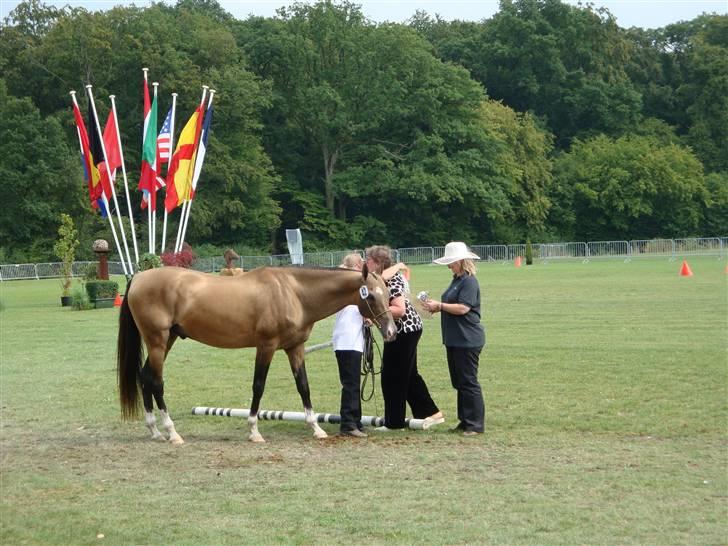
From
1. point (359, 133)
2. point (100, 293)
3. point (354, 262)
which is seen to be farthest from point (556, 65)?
point (354, 262)

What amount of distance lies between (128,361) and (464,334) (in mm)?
3725

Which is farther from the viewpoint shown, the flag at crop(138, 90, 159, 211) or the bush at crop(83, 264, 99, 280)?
the bush at crop(83, 264, 99, 280)

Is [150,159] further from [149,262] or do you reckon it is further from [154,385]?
[154,385]

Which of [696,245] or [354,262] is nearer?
[354,262]

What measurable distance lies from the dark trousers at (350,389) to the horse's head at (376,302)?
2.06 feet

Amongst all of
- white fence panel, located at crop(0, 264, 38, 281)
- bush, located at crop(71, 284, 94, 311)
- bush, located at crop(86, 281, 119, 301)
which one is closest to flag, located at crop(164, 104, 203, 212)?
bush, located at crop(86, 281, 119, 301)

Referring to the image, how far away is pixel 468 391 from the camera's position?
1077cm

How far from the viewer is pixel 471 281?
10938mm

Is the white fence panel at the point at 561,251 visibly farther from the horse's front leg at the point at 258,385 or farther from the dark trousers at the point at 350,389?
the horse's front leg at the point at 258,385

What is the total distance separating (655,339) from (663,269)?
95.7 ft

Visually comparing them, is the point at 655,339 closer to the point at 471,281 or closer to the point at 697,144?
the point at 471,281

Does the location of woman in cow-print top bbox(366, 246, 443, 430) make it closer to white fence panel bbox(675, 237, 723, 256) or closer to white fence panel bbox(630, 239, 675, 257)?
white fence panel bbox(630, 239, 675, 257)

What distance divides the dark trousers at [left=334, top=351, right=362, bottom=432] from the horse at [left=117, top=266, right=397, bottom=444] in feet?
0.99

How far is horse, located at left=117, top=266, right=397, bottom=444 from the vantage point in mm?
10797
